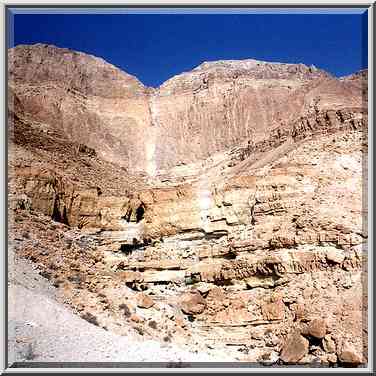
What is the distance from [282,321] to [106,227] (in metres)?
8.42

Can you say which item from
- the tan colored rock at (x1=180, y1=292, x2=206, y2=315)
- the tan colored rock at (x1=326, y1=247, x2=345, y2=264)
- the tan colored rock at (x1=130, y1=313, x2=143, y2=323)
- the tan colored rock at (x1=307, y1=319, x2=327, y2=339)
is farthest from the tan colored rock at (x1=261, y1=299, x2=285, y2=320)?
the tan colored rock at (x1=130, y1=313, x2=143, y2=323)

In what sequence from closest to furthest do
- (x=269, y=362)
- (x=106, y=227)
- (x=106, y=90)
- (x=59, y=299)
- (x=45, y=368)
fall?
1. (x=45, y=368)
2. (x=269, y=362)
3. (x=59, y=299)
4. (x=106, y=227)
5. (x=106, y=90)

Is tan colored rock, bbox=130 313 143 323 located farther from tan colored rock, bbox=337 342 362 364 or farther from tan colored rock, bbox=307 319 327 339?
tan colored rock, bbox=337 342 362 364

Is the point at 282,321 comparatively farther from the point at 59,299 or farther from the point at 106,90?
the point at 106,90

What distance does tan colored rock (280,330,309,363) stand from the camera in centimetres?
1628

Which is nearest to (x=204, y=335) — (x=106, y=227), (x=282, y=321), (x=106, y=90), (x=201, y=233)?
(x=282, y=321)

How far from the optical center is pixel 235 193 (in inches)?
920

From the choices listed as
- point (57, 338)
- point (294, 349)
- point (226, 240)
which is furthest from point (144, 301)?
point (57, 338)

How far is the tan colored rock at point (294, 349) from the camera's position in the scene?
16281 millimetres

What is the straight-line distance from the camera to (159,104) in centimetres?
6016

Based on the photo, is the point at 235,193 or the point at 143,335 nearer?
the point at 143,335

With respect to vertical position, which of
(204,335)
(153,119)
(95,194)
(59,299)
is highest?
(153,119)

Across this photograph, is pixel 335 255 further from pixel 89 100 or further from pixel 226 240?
pixel 89 100

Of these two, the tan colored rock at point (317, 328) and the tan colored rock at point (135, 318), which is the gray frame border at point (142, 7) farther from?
the tan colored rock at point (135, 318)
